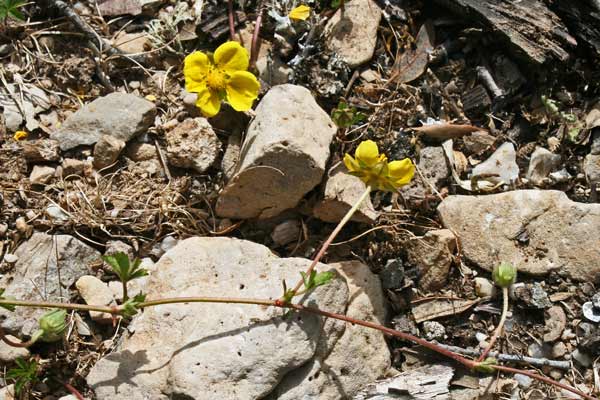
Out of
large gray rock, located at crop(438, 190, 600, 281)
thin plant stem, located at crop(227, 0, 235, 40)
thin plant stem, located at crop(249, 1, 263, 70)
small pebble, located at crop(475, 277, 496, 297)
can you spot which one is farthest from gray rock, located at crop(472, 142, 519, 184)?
thin plant stem, located at crop(227, 0, 235, 40)

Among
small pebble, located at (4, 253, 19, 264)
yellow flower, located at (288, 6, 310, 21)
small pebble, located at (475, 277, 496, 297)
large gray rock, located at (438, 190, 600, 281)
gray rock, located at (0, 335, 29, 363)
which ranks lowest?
gray rock, located at (0, 335, 29, 363)

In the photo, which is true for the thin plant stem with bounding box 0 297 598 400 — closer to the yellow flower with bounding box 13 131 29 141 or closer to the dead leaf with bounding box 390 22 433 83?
the yellow flower with bounding box 13 131 29 141

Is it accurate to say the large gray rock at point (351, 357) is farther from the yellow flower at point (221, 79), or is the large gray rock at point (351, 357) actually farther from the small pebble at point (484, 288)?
the yellow flower at point (221, 79)

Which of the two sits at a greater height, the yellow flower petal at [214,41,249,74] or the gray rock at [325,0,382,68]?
the gray rock at [325,0,382,68]

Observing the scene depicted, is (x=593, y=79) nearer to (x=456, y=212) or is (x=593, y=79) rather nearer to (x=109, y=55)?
(x=456, y=212)

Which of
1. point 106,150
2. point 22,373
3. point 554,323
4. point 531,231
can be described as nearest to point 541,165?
point 531,231

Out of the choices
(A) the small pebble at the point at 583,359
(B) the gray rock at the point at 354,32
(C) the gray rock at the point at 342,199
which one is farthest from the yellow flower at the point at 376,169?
(A) the small pebble at the point at 583,359

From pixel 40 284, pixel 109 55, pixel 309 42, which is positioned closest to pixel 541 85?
pixel 309 42
